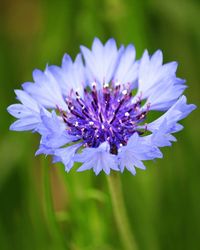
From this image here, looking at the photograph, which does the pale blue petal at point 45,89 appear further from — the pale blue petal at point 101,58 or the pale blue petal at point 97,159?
the pale blue petal at point 97,159

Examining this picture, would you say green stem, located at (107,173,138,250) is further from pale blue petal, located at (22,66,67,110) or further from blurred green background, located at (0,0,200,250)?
pale blue petal, located at (22,66,67,110)

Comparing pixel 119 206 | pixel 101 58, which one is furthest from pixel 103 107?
pixel 119 206

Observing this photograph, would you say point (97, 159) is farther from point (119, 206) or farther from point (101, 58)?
point (101, 58)

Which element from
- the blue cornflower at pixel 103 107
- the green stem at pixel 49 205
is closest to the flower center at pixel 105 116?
the blue cornflower at pixel 103 107

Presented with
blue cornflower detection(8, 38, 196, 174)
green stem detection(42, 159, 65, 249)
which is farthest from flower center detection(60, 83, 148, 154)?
green stem detection(42, 159, 65, 249)

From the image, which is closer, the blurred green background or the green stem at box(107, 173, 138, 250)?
the green stem at box(107, 173, 138, 250)
